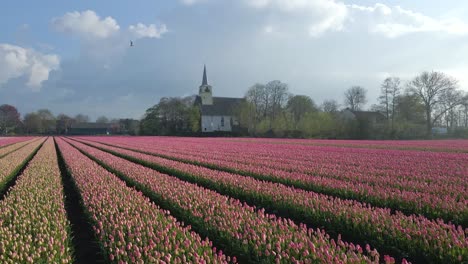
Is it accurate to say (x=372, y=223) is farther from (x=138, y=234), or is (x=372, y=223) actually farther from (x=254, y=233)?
(x=138, y=234)

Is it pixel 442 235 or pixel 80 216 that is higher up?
pixel 442 235

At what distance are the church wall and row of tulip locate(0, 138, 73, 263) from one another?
340 feet

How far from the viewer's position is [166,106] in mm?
103188

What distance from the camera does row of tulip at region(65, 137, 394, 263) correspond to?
4.31m

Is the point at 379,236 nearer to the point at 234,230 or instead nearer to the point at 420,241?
the point at 420,241

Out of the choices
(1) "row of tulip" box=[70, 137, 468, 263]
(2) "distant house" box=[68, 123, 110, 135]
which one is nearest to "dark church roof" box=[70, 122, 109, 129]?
(2) "distant house" box=[68, 123, 110, 135]

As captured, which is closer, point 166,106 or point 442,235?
point 442,235

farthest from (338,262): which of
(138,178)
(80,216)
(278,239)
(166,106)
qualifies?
(166,106)

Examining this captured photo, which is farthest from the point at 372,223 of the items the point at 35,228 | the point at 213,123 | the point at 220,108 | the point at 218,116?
the point at 220,108

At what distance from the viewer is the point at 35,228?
230 inches

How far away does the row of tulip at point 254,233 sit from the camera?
4312 mm

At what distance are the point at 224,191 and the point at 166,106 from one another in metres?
95.3

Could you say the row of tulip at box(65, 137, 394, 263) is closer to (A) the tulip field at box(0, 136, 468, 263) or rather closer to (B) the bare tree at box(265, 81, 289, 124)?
(A) the tulip field at box(0, 136, 468, 263)

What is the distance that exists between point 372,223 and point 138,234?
160 inches
